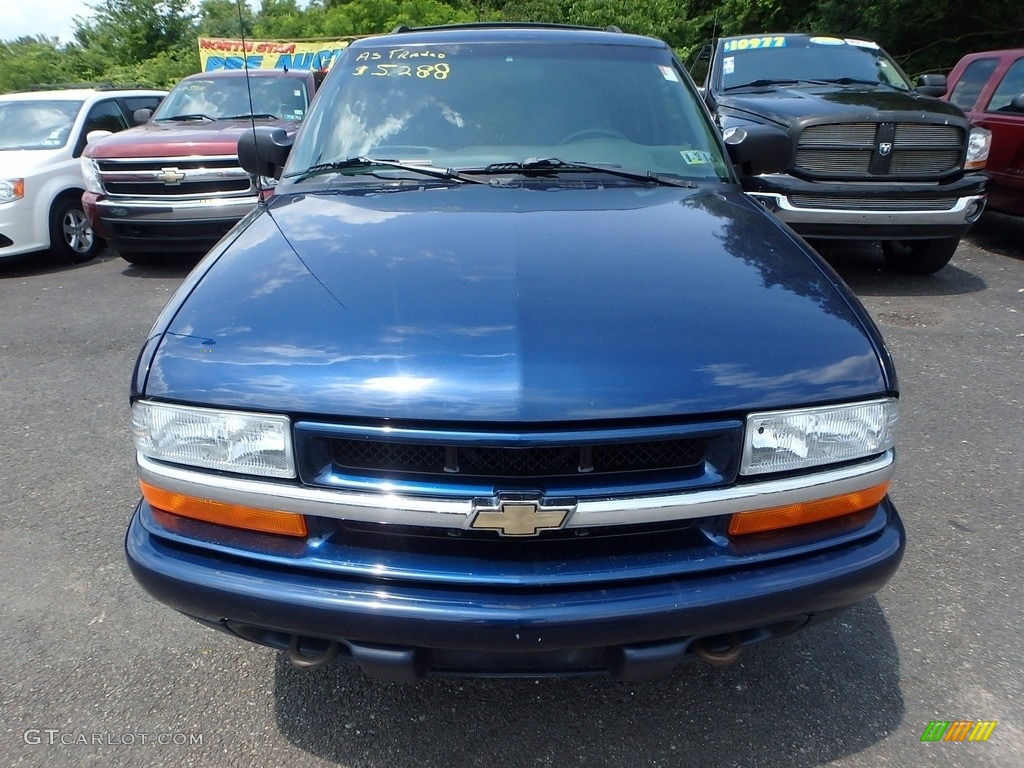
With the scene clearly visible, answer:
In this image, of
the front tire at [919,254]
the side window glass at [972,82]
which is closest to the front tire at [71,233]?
the front tire at [919,254]

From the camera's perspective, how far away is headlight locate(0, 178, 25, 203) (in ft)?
24.5

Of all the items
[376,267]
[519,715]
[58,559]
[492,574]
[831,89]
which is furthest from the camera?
[831,89]

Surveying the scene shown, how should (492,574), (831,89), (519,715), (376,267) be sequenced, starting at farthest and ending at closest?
(831,89), (519,715), (376,267), (492,574)

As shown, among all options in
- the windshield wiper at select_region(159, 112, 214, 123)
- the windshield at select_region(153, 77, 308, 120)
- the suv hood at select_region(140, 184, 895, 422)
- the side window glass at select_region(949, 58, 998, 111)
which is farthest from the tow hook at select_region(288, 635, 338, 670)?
the side window glass at select_region(949, 58, 998, 111)

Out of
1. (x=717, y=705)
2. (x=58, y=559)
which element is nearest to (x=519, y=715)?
(x=717, y=705)

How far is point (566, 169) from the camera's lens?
Result: 2.81 m

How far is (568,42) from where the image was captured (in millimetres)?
3275

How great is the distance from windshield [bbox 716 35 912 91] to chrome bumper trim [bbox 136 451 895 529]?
6.33m

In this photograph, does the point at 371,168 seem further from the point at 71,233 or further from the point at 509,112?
the point at 71,233

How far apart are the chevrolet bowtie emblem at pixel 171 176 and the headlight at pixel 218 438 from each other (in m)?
5.85

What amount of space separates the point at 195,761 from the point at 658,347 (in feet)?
5.27

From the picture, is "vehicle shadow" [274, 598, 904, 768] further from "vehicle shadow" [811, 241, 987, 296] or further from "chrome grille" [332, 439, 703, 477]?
"vehicle shadow" [811, 241, 987, 296]

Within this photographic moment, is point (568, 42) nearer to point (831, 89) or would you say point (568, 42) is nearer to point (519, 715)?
point (519, 715)

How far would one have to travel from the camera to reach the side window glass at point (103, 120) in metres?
8.42
